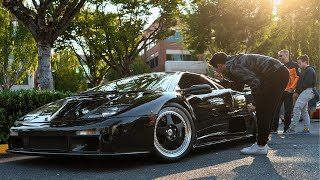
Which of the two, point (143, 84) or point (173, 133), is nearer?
point (173, 133)

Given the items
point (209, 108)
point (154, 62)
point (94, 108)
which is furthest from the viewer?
point (154, 62)

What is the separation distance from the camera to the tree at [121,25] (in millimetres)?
20797

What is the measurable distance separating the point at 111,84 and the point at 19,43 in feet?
71.4

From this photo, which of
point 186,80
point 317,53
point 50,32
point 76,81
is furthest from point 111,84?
point 76,81

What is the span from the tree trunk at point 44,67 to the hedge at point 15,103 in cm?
254

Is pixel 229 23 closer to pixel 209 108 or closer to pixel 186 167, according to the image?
pixel 209 108

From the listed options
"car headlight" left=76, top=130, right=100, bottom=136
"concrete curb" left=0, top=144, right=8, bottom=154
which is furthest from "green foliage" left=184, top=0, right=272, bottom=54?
"car headlight" left=76, top=130, right=100, bottom=136

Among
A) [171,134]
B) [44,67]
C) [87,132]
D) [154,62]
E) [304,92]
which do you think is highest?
[154,62]

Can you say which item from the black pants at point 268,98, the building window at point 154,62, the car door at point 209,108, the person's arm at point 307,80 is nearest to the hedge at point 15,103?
the car door at point 209,108

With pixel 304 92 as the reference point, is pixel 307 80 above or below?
above

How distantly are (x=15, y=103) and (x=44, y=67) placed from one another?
3.09 m

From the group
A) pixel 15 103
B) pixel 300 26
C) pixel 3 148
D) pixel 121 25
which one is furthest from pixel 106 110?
pixel 300 26

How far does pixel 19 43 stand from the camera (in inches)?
1013

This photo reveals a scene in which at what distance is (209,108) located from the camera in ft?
17.3
